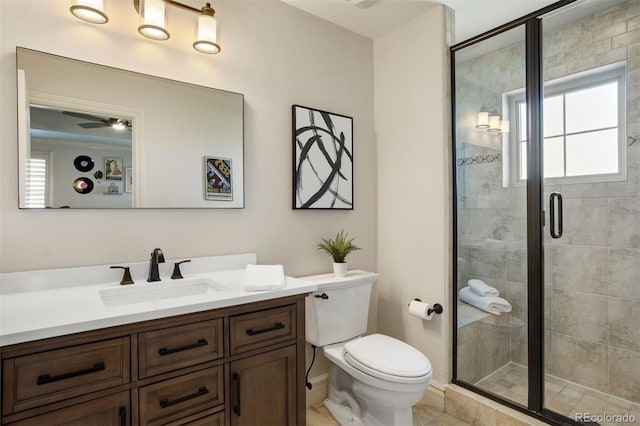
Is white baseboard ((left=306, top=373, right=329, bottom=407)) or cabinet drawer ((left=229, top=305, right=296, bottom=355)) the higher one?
cabinet drawer ((left=229, top=305, right=296, bottom=355))

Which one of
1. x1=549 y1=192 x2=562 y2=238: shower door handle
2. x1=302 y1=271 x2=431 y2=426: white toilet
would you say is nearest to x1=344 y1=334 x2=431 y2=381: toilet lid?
x1=302 y1=271 x2=431 y2=426: white toilet

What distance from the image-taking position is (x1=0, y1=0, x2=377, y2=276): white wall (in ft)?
4.66

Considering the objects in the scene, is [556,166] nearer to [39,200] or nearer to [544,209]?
[544,209]

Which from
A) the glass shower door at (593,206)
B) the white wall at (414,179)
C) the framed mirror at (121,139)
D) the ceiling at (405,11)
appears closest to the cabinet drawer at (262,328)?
the framed mirror at (121,139)

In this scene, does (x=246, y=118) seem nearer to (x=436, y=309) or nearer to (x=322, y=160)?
(x=322, y=160)

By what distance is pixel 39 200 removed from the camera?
1.43 meters

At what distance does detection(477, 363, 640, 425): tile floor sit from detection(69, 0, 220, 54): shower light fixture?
2.40 metres

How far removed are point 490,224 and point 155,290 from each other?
191cm

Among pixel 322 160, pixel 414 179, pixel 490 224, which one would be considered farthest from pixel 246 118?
pixel 490 224

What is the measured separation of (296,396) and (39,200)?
53.5 inches

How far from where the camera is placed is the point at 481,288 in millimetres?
2211

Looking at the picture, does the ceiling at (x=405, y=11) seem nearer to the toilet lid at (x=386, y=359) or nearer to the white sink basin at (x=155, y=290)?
A: the white sink basin at (x=155, y=290)

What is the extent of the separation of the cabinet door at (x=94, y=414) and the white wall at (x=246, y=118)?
2.14ft

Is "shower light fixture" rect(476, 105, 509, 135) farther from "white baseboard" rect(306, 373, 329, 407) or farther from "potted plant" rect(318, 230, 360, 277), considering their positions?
"white baseboard" rect(306, 373, 329, 407)
